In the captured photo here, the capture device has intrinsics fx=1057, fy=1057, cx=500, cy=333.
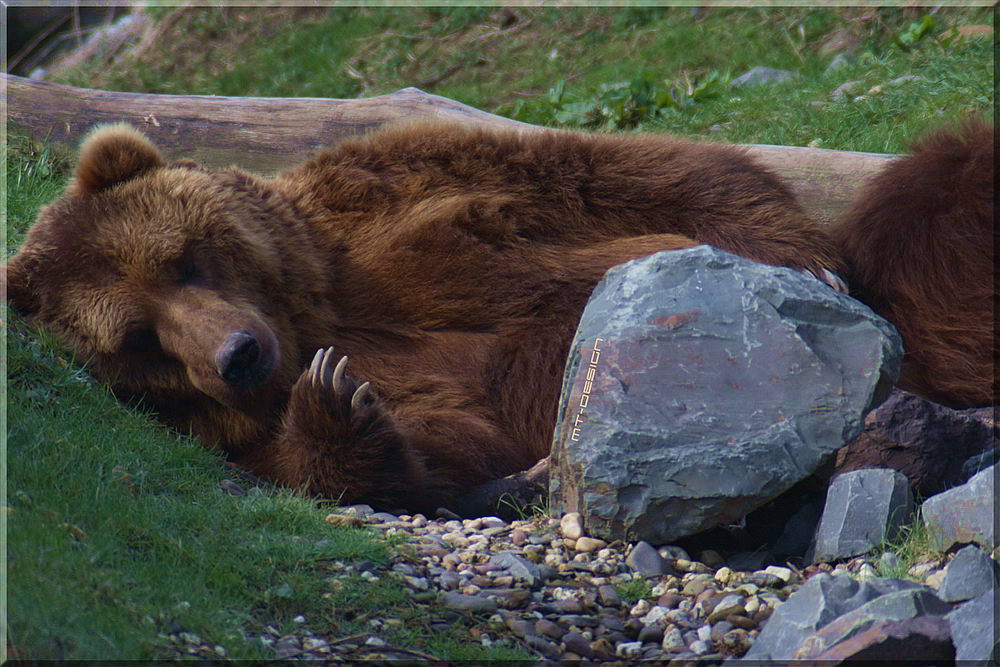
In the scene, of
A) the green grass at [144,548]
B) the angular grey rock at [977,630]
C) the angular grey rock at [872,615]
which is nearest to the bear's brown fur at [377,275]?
the green grass at [144,548]

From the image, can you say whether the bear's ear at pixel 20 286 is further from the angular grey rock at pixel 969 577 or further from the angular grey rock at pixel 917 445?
the angular grey rock at pixel 969 577

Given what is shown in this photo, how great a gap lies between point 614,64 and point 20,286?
7.11m

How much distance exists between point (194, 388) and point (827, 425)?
2.45 meters

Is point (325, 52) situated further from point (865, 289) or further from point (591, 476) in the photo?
point (591, 476)

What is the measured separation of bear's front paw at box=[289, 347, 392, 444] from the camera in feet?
12.9

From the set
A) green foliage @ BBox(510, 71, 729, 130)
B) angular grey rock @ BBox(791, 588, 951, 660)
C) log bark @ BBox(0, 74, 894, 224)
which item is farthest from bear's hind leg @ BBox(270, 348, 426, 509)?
green foliage @ BBox(510, 71, 729, 130)

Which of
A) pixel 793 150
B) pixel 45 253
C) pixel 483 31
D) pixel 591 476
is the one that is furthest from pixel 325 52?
pixel 591 476

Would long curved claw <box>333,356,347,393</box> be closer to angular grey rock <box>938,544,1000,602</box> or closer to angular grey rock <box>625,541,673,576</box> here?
angular grey rock <box>625,541,673,576</box>

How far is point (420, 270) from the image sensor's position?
460 cm

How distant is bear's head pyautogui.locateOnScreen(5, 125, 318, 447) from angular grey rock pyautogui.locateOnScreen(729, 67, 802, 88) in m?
5.55

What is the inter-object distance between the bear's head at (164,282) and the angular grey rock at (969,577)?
244cm

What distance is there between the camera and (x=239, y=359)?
3861 millimetres

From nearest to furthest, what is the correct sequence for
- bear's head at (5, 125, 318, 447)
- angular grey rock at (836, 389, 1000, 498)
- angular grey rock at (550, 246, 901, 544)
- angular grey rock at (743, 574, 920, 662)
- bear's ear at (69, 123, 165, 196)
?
angular grey rock at (743, 574, 920, 662), angular grey rock at (550, 246, 901, 544), angular grey rock at (836, 389, 1000, 498), bear's head at (5, 125, 318, 447), bear's ear at (69, 123, 165, 196)

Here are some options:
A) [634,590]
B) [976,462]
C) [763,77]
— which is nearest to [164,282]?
[634,590]
